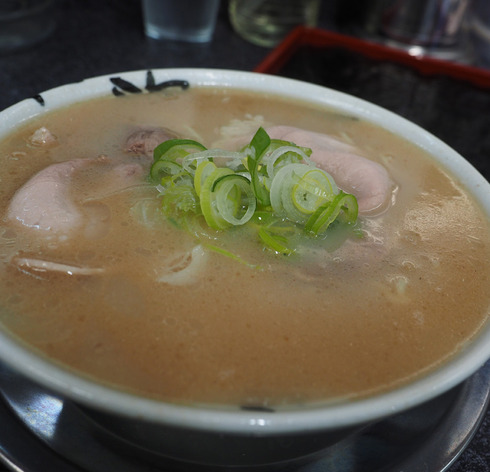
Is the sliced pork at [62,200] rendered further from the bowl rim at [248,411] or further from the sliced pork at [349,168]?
the sliced pork at [349,168]

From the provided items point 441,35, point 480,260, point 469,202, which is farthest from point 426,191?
point 441,35

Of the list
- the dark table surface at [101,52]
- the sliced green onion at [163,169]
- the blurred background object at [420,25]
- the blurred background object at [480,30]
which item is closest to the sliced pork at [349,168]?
the sliced green onion at [163,169]

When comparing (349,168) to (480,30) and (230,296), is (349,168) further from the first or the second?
(480,30)

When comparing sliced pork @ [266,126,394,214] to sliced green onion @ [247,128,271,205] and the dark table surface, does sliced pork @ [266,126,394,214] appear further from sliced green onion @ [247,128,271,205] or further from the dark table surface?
the dark table surface

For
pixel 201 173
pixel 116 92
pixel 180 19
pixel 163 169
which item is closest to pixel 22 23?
pixel 180 19

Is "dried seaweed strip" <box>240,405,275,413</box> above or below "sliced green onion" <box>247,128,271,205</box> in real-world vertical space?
below

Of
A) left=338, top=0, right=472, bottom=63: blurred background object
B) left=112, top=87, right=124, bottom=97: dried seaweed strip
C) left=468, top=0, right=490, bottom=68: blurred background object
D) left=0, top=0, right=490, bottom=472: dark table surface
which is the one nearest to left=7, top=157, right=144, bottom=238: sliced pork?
left=112, top=87, right=124, bottom=97: dried seaweed strip
